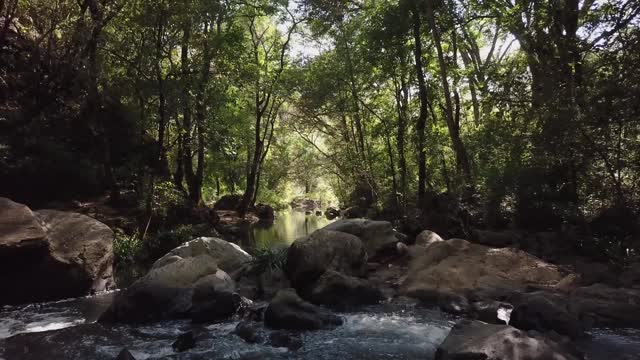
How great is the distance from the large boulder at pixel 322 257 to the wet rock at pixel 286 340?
96.6 inches

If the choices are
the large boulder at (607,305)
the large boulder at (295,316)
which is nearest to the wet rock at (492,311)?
the large boulder at (607,305)

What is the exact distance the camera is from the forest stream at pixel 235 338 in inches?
264

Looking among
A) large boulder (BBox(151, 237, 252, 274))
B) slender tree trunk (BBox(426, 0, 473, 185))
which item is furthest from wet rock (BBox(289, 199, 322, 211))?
large boulder (BBox(151, 237, 252, 274))

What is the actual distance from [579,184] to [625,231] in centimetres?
190

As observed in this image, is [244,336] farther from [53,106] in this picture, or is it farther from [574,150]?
[53,106]

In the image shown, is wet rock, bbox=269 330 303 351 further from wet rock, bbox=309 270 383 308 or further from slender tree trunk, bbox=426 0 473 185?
slender tree trunk, bbox=426 0 473 185

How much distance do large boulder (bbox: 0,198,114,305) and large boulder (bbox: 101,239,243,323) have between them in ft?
6.52

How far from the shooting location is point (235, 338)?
739 cm

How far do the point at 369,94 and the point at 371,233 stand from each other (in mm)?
13130

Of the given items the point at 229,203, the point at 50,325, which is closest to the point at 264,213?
the point at 229,203

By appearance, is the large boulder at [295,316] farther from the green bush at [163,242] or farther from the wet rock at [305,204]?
the wet rock at [305,204]

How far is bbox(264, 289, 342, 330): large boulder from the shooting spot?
7734mm

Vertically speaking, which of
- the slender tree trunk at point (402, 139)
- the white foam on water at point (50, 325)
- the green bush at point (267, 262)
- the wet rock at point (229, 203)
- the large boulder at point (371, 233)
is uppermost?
the slender tree trunk at point (402, 139)

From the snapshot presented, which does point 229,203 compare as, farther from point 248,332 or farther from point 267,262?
point 248,332
